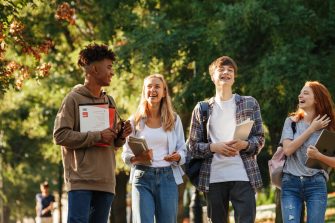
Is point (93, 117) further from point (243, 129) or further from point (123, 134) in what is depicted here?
point (243, 129)

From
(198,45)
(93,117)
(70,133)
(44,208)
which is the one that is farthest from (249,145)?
(44,208)

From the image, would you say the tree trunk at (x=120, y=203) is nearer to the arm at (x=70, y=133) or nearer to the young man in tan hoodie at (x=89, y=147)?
the young man in tan hoodie at (x=89, y=147)

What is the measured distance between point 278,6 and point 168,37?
2294 millimetres

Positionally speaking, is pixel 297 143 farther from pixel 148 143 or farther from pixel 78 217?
pixel 78 217

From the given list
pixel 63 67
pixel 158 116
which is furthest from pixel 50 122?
pixel 158 116

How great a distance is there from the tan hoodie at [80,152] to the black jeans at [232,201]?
4.22 ft

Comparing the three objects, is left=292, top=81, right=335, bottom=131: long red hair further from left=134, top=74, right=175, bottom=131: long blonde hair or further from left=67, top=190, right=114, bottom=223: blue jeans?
left=67, top=190, right=114, bottom=223: blue jeans

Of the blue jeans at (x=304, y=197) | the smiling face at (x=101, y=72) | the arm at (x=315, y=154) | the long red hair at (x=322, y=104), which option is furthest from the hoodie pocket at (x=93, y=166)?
the long red hair at (x=322, y=104)

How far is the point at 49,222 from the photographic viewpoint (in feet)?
82.0

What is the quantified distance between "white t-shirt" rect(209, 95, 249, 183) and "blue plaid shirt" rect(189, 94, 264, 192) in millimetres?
42

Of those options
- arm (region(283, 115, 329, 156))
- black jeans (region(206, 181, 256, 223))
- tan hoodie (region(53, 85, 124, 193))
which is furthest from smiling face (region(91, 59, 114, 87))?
arm (region(283, 115, 329, 156))

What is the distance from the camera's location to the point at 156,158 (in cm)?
881

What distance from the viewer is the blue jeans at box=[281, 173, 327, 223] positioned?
870 centimetres

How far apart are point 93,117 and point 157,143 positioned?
A: 52.6 inches
